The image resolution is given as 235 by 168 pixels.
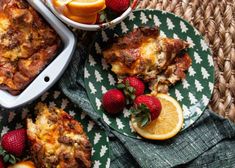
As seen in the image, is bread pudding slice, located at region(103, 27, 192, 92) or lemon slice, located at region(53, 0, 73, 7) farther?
bread pudding slice, located at region(103, 27, 192, 92)

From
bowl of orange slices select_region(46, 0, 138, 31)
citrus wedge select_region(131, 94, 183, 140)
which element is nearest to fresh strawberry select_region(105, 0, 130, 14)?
bowl of orange slices select_region(46, 0, 138, 31)

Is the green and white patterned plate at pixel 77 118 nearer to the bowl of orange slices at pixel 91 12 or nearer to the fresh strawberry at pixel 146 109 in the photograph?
the fresh strawberry at pixel 146 109

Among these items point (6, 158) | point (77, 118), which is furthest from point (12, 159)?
point (77, 118)

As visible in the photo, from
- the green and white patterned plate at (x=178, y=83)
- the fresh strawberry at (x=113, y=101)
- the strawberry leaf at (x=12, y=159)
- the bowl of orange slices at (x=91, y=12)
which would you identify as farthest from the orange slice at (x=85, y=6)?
the strawberry leaf at (x=12, y=159)

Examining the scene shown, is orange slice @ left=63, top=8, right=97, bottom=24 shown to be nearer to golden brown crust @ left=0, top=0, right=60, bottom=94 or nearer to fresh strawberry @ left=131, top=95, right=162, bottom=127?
golden brown crust @ left=0, top=0, right=60, bottom=94

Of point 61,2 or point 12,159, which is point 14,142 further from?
point 61,2

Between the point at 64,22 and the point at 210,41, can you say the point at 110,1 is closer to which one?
the point at 64,22
